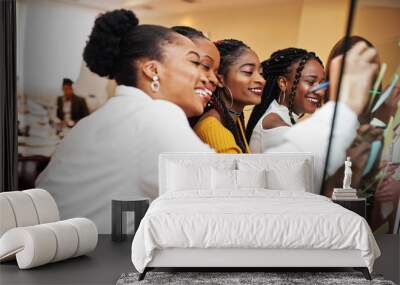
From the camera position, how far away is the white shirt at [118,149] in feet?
22.4

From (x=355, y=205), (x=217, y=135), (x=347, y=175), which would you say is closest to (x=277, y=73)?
(x=217, y=135)

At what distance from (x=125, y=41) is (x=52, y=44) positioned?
0.82 metres

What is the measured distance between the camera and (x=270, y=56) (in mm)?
6867

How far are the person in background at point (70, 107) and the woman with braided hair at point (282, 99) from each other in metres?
1.84

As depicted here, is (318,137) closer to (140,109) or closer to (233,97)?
(233,97)

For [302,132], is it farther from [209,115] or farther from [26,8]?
[26,8]

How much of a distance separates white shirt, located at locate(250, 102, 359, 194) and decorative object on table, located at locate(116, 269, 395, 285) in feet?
7.07

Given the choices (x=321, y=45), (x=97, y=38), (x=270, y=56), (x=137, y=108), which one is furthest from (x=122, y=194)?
(x=321, y=45)

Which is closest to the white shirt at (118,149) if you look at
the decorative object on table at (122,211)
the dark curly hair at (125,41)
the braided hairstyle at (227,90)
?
the dark curly hair at (125,41)

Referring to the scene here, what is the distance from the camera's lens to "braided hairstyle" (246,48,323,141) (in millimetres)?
6871

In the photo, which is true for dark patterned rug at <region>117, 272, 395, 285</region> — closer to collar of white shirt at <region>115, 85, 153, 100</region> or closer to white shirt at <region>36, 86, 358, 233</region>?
white shirt at <region>36, 86, 358, 233</region>

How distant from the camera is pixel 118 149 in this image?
684 cm

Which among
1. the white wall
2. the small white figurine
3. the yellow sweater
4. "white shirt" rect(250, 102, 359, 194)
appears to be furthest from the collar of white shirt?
the small white figurine

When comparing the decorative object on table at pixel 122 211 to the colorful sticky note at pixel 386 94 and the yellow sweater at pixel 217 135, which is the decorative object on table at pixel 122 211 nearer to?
the yellow sweater at pixel 217 135
